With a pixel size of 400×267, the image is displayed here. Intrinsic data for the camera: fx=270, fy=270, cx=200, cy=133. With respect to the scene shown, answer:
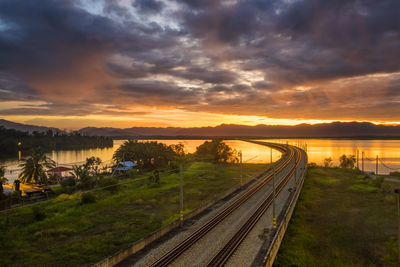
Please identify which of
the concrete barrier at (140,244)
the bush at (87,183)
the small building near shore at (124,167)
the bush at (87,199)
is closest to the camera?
the concrete barrier at (140,244)

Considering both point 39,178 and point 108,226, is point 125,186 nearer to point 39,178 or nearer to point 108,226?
point 39,178

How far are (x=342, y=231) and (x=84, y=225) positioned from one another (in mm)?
39342

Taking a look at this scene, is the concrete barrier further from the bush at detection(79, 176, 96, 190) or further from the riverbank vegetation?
the bush at detection(79, 176, 96, 190)

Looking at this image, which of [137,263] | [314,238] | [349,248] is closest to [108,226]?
[137,263]

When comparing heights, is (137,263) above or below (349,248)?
above

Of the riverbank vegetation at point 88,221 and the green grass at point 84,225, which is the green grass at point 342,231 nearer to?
the riverbank vegetation at point 88,221

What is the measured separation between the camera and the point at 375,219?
4662cm

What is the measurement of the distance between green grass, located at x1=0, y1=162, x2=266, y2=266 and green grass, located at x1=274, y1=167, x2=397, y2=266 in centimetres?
1944

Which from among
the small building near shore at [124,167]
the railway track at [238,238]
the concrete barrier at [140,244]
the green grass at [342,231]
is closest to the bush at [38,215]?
the concrete barrier at [140,244]

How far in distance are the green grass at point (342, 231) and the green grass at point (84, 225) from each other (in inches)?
765

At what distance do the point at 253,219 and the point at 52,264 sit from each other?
26274 millimetres

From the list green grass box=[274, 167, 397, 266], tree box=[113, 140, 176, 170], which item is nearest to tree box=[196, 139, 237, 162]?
tree box=[113, 140, 176, 170]

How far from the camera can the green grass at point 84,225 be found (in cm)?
3072

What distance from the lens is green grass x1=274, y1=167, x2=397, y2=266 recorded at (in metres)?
31.8
